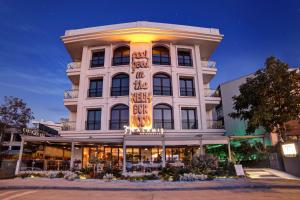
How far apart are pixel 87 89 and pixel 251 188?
723 inches

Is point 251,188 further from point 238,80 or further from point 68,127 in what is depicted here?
point 238,80

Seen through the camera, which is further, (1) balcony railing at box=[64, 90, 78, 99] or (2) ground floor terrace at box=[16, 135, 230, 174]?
(1) balcony railing at box=[64, 90, 78, 99]

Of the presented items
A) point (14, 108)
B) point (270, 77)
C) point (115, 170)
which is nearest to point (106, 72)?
point (14, 108)

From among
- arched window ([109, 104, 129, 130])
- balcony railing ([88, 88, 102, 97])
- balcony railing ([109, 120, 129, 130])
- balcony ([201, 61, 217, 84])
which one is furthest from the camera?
balcony ([201, 61, 217, 84])

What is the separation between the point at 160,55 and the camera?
25.5 meters

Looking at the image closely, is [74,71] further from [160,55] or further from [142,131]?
[142,131]

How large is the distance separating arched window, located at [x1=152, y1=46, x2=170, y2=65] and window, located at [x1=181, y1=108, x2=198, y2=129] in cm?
581

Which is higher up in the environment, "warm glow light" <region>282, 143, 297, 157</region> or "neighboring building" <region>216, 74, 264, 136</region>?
"neighboring building" <region>216, 74, 264, 136</region>

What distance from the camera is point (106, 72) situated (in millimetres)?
24344

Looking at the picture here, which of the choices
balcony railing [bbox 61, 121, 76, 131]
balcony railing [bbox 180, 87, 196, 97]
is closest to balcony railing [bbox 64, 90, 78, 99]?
balcony railing [bbox 61, 121, 76, 131]

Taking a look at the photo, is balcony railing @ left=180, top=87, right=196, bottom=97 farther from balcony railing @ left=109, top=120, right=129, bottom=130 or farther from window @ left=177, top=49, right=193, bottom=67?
balcony railing @ left=109, top=120, right=129, bottom=130

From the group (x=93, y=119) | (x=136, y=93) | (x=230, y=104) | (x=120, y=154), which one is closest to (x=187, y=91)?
(x=136, y=93)

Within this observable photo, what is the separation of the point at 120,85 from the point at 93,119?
456 cm

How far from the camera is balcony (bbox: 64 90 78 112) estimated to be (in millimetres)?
24000
